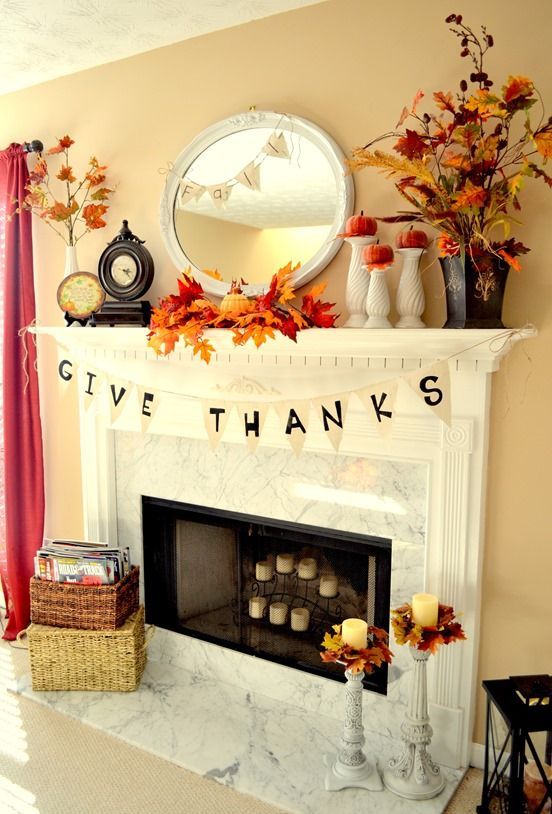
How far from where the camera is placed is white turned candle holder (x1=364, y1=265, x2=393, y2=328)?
2.10 meters

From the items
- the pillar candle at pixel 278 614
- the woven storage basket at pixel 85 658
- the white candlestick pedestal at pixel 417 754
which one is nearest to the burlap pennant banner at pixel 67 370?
the woven storage basket at pixel 85 658

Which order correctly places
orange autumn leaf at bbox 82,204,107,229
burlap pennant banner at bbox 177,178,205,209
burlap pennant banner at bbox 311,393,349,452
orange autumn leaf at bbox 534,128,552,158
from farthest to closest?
orange autumn leaf at bbox 82,204,107,229
burlap pennant banner at bbox 177,178,205,209
burlap pennant banner at bbox 311,393,349,452
orange autumn leaf at bbox 534,128,552,158

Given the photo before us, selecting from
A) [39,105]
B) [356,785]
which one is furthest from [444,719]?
[39,105]

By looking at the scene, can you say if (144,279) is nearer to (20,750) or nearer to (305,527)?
(305,527)

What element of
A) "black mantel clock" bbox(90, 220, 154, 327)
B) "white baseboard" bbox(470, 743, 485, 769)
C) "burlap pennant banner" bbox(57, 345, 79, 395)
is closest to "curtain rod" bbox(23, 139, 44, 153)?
"black mantel clock" bbox(90, 220, 154, 327)

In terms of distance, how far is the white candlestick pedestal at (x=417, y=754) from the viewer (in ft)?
6.88

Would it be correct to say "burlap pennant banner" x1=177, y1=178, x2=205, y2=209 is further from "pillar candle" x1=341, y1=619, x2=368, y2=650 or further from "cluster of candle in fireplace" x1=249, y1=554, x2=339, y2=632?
"pillar candle" x1=341, y1=619, x2=368, y2=650

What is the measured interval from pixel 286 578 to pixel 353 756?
0.70 meters

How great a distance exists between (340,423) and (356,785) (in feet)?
3.86

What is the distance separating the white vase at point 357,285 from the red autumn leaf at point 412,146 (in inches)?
11.6

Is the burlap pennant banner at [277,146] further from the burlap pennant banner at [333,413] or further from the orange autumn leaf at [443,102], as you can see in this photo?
the burlap pennant banner at [333,413]

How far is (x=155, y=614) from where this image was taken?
294cm

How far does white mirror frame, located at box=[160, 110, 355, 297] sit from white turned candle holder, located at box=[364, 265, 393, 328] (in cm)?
20

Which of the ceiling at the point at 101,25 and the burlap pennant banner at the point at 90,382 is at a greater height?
the ceiling at the point at 101,25
